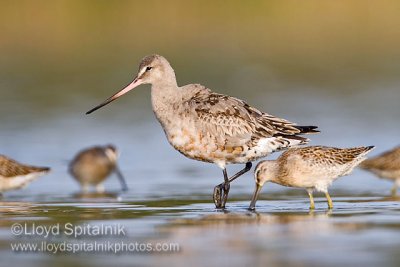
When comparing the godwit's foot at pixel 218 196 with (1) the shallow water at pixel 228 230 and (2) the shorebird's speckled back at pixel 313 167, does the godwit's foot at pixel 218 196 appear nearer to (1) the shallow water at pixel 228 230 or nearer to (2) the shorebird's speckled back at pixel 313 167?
(1) the shallow water at pixel 228 230

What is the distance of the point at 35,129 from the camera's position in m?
23.0

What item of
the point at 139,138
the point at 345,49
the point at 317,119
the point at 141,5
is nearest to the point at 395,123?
the point at 317,119

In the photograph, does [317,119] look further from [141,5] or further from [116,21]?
[141,5]

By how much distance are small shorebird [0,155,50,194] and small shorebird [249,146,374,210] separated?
369 cm

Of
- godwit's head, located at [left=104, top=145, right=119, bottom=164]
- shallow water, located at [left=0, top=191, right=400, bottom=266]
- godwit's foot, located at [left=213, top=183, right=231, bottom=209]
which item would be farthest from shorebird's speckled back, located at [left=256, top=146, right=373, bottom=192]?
godwit's head, located at [left=104, top=145, right=119, bottom=164]

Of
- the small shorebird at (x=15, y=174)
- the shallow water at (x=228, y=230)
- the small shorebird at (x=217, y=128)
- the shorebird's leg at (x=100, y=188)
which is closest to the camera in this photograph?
the shallow water at (x=228, y=230)

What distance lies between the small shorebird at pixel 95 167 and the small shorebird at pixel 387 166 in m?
3.72

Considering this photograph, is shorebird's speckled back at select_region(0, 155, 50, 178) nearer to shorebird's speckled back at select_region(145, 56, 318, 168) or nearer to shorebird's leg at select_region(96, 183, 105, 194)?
shorebird's leg at select_region(96, 183, 105, 194)

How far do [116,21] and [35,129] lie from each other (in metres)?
19.4

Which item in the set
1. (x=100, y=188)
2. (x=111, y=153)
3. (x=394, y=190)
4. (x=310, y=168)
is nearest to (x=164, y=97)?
(x=310, y=168)

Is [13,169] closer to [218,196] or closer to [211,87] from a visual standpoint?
[218,196]

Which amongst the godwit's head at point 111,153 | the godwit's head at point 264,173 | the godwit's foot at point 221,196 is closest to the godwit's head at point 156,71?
the godwit's foot at point 221,196

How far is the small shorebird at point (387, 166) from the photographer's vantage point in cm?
1505

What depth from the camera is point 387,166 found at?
15.2 m
